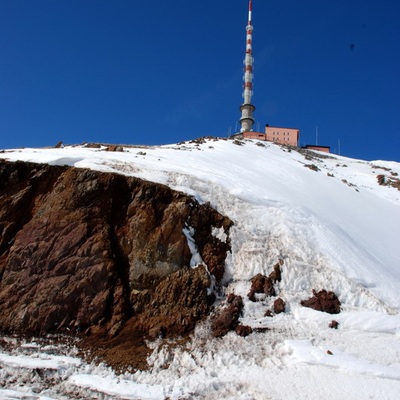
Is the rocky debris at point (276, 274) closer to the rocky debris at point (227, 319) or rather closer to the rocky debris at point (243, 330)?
the rocky debris at point (227, 319)

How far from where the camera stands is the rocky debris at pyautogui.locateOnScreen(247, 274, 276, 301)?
30.0 ft

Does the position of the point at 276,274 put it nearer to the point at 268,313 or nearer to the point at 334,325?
the point at 268,313

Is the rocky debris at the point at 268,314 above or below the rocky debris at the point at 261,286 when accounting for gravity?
below

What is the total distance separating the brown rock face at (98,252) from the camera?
28.2ft

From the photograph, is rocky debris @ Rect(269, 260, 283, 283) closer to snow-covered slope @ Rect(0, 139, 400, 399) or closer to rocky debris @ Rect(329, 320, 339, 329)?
snow-covered slope @ Rect(0, 139, 400, 399)

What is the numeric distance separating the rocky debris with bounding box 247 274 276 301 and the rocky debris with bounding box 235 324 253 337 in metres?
1.01

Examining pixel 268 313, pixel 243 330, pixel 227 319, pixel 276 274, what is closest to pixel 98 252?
pixel 227 319

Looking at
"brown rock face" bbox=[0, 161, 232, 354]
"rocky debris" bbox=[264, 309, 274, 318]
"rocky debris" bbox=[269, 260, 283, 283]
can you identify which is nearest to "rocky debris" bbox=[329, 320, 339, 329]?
"rocky debris" bbox=[264, 309, 274, 318]

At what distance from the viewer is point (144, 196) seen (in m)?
11.1

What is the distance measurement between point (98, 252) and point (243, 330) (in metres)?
4.53

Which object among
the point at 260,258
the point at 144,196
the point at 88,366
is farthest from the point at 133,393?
the point at 144,196

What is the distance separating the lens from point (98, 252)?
31.0 ft

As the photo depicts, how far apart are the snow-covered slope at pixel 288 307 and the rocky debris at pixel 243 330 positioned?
0.42ft

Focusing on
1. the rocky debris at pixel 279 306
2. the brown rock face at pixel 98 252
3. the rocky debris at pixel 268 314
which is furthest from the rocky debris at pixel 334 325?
the brown rock face at pixel 98 252
